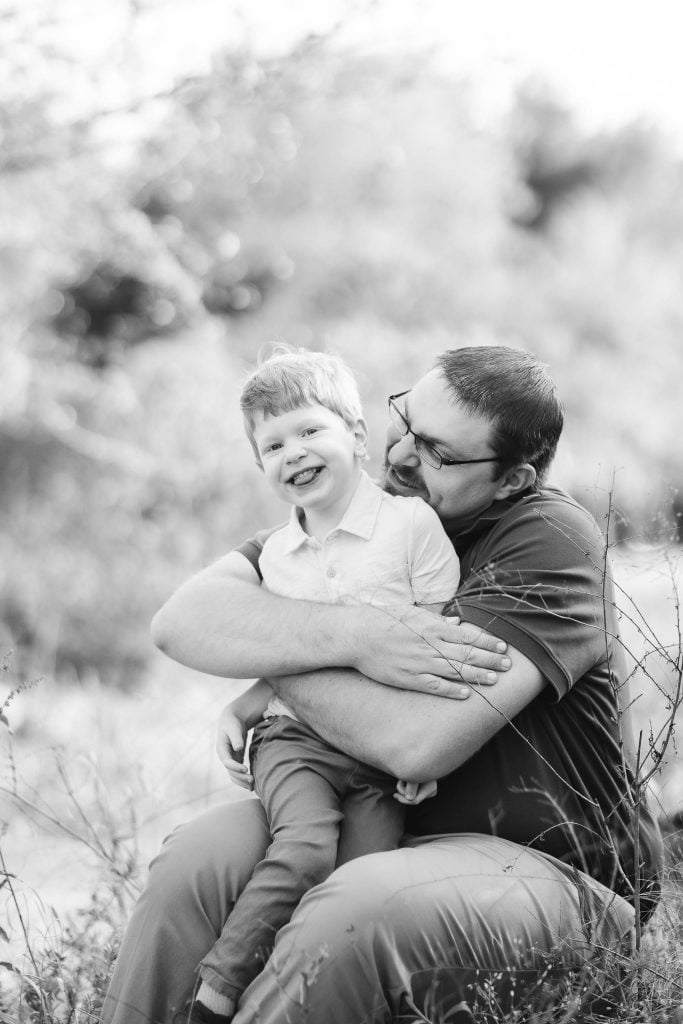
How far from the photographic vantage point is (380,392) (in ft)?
26.1

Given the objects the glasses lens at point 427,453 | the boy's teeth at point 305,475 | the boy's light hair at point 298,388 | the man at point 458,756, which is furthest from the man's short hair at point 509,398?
the boy's teeth at point 305,475

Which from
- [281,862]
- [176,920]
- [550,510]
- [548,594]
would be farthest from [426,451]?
[176,920]

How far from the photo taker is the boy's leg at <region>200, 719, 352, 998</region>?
1606 millimetres

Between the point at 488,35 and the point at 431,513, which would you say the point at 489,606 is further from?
the point at 488,35

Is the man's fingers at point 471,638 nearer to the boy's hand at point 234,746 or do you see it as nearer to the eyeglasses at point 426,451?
the eyeglasses at point 426,451

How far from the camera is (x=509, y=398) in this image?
1950mm

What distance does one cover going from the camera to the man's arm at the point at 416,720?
1.65 m

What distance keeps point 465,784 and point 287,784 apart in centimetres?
31

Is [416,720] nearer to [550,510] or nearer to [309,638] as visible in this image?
[309,638]

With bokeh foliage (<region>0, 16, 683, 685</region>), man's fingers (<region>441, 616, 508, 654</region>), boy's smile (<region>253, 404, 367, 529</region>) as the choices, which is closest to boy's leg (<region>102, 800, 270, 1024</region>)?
man's fingers (<region>441, 616, 508, 654</region>)

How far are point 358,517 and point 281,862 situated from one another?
646mm

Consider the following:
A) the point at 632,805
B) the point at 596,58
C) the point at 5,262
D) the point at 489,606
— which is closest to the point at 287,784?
the point at 489,606

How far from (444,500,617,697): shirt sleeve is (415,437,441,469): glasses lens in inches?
7.8

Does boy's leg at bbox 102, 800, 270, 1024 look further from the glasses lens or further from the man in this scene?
the glasses lens
